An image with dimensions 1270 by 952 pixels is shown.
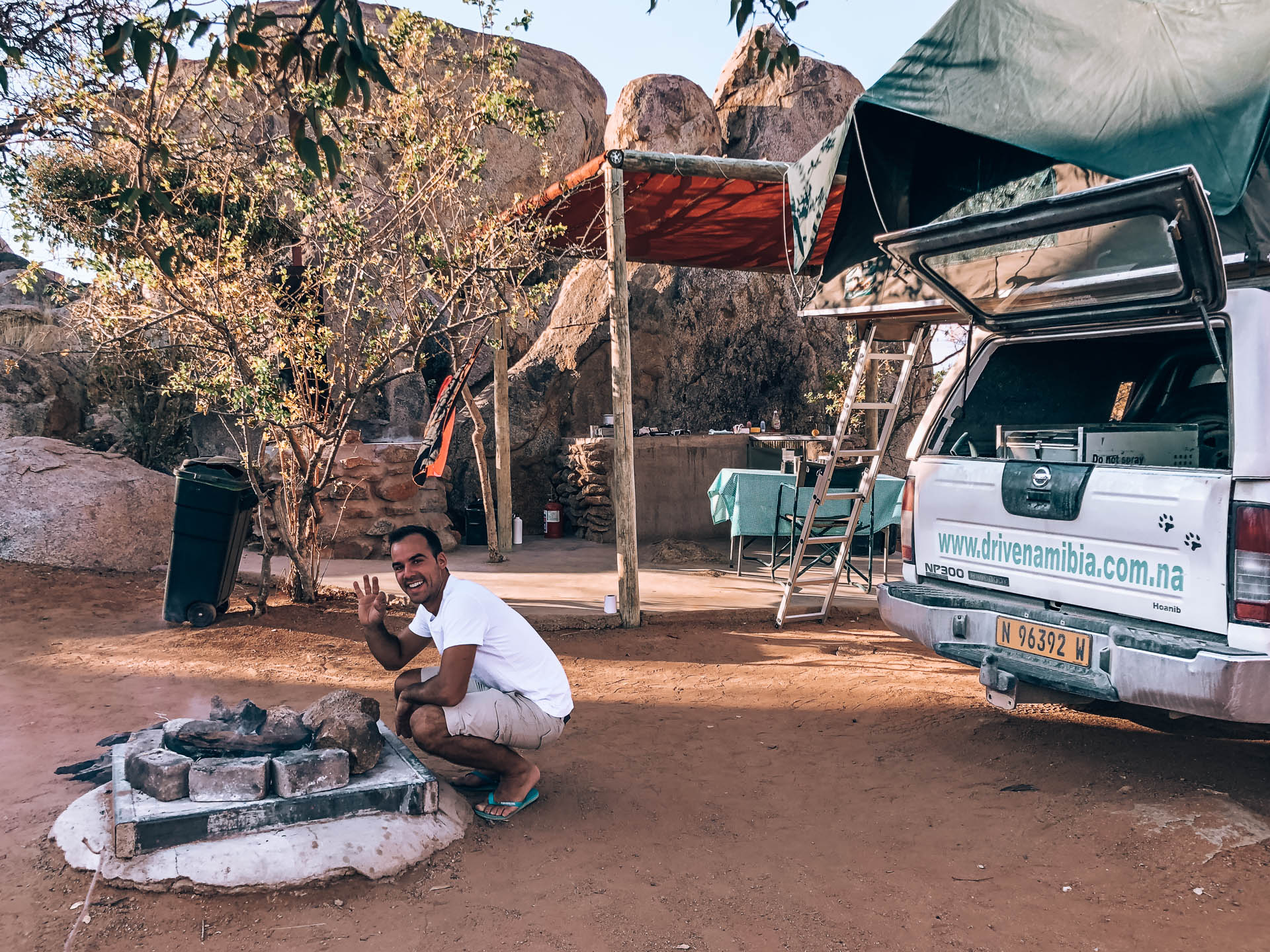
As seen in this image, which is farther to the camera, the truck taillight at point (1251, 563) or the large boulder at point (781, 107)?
the large boulder at point (781, 107)

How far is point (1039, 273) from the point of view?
13.8 feet

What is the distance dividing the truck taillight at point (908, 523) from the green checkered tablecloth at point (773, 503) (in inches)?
181

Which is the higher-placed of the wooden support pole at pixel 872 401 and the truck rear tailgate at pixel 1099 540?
the wooden support pole at pixel 872 401

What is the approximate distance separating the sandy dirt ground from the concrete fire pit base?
0.05 metres

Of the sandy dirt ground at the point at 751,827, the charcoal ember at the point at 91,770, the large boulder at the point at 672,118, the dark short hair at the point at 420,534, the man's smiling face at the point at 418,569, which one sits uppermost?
the large boulder at the point at 672,118

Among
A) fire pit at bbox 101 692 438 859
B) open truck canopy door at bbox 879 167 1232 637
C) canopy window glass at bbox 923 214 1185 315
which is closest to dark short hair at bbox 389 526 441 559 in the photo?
fire pit at bbox 101 692 438 859

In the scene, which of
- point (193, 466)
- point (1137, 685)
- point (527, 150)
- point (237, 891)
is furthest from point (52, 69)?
point (527, 150)

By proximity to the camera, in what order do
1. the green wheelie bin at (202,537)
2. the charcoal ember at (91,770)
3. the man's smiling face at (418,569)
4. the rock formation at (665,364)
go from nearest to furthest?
the man's smiling face at (418,569) < the charcoal ember at (91,770) < the green wheelie bin at (202,537) < the rock formation at (665,364)

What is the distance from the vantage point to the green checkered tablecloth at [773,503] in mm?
9359

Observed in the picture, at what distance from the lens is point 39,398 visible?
1534 cm

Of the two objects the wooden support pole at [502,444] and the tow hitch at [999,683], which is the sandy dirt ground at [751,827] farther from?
the wooden support pole at [502,444]

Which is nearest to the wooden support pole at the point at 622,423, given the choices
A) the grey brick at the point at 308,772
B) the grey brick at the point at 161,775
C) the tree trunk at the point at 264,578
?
the tree trunk at the point at 264,578

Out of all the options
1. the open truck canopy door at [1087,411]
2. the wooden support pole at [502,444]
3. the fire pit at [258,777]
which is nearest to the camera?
the fire pit at [258,777]

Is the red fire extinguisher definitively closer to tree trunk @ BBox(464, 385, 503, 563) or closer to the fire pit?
tree trunk @ BBox(464, 385, 503, 563)
